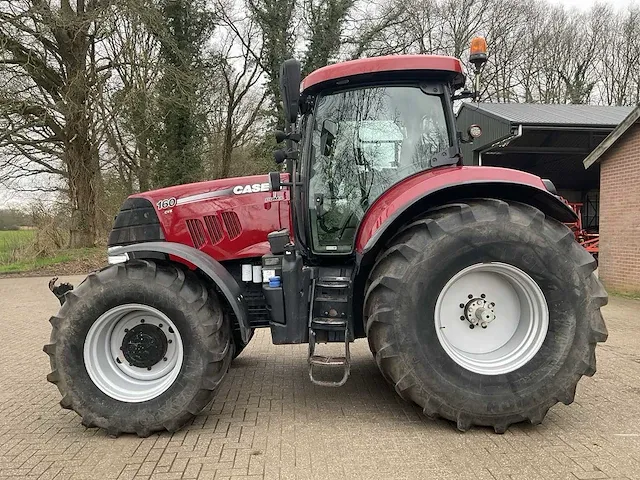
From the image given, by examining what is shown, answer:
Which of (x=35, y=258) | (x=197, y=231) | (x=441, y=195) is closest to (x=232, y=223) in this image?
(x=197, y=231)

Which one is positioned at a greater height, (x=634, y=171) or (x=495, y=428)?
(x=634, y=171)

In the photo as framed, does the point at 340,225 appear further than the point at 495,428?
Yes

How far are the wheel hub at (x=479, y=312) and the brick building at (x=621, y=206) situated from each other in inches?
278

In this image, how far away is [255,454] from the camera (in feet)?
9.24

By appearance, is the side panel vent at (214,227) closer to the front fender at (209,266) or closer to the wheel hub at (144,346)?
the front fender at (209,266)

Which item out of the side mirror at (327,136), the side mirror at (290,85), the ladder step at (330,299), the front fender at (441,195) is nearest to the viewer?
the side mirror at (290,85)

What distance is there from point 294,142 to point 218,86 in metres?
21.6

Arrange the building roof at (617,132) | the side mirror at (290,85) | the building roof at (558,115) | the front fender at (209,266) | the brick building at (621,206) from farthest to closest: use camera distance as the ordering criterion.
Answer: the building roof at (558,115) < the brick building at (621,206) < the building roof at (617,132) < the front fender at (209,266) < the side mirror at (290,85)

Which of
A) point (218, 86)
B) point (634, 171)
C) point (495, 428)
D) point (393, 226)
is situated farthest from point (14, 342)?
point (218, 86)

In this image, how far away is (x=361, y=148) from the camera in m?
3.41

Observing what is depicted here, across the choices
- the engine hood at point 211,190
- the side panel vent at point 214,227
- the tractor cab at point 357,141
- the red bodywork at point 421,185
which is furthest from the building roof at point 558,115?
the side panel vent at point 214,227

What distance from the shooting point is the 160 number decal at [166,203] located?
144 inches

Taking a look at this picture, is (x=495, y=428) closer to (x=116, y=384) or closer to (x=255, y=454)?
(x=255, y=454)

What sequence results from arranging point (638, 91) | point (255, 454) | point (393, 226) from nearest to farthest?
1. point (255, 454)
2. point (393, 226)
3. point (638, 91)
